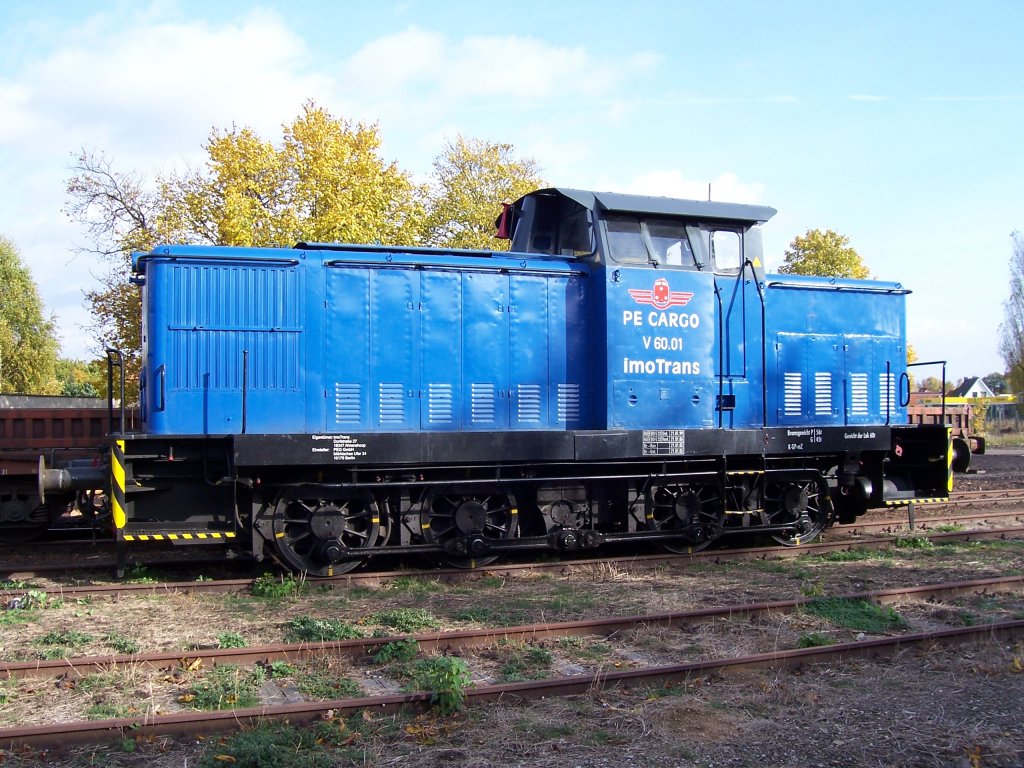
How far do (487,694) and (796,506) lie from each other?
6.20 meters

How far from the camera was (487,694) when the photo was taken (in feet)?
16.2

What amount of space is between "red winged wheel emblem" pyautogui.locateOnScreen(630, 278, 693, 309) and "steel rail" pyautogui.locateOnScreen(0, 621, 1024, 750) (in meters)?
4.21

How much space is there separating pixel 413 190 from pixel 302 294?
13.4 meters

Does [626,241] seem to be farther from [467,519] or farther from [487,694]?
[487,694]

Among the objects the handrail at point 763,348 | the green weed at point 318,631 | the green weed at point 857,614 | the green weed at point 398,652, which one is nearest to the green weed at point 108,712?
the green weed at point 318,631

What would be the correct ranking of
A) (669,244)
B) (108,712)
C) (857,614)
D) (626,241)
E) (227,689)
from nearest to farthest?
(108,712) → (227,689) → (857,614) → (626,241) → (669,244)

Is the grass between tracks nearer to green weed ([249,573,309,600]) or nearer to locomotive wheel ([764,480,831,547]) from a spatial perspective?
green weed ([249,573,309,600])

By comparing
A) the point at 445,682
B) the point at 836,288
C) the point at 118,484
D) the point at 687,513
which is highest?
the point at 836,288

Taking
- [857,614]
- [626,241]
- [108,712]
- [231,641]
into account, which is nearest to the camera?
[108,712]

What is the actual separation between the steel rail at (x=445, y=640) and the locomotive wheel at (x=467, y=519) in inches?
89.5

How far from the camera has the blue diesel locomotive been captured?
802 cm

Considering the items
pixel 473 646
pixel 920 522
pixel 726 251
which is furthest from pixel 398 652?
pixel 920 522

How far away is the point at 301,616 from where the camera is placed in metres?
6.76

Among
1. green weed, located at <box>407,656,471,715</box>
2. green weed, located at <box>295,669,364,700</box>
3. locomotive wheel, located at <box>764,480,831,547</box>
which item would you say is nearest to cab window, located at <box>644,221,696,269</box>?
locomotive wheel, located at <box>764,480,831,547</box>
